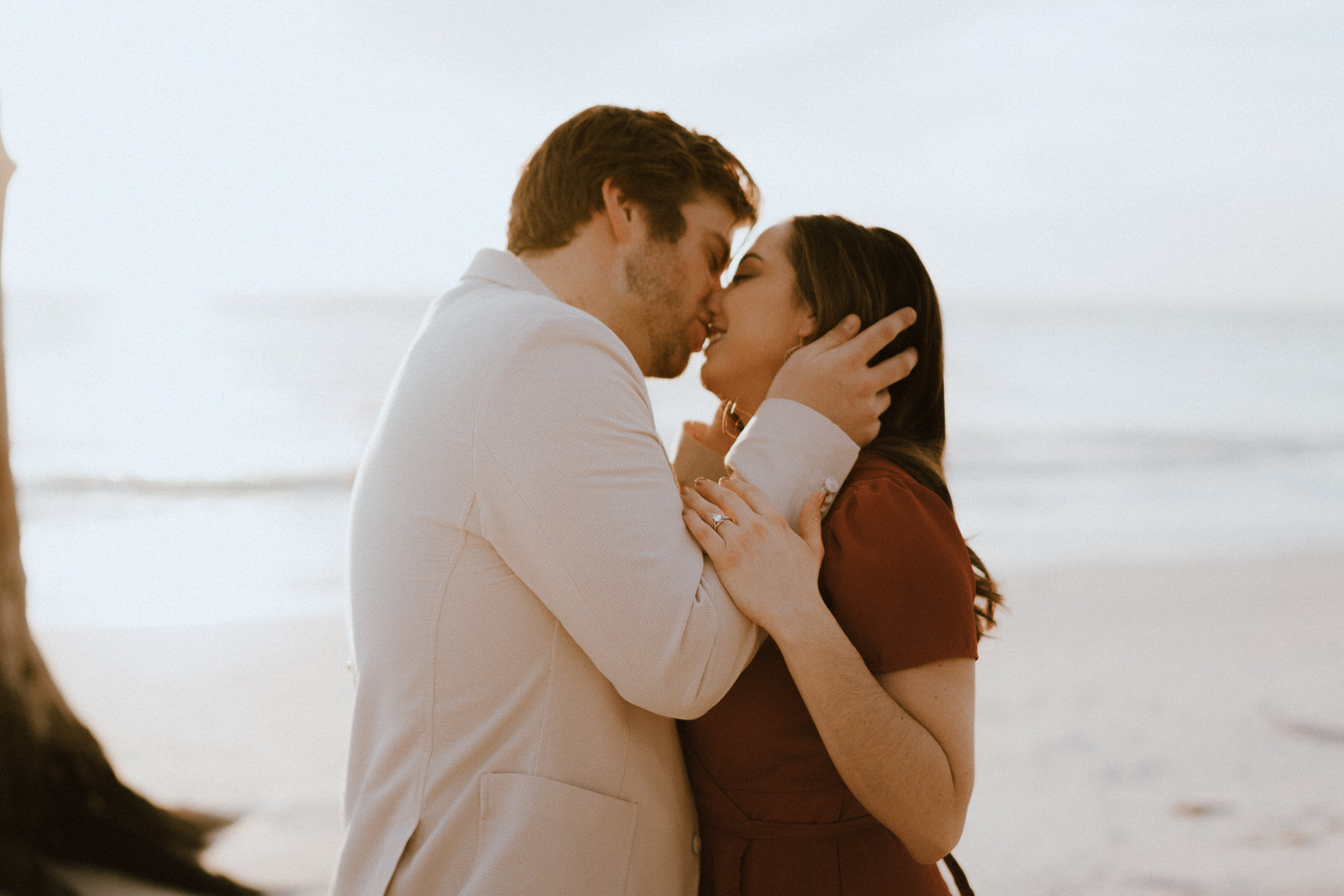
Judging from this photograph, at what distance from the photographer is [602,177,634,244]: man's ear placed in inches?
99.7

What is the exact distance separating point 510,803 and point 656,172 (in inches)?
62.6

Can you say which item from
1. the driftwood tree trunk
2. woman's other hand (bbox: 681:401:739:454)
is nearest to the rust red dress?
woman's other hand (bbox: 681:401:739:454)

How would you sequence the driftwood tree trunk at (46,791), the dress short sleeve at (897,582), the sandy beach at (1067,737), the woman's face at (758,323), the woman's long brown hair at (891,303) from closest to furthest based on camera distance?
the dress short sleeve at (897,582)
the woman's long brown hair at (891,303)
the woman's face at (758,323)
the driftwood tree trunk at (46,791)
the sandy beach at (1067,737)

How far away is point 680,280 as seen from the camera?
2674 millimetres

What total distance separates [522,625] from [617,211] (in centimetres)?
121

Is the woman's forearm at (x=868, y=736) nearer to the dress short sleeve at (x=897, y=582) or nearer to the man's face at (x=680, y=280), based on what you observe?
the dress short sleeve at (x=897, y=582)

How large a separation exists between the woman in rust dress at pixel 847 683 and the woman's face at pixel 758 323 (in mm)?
89

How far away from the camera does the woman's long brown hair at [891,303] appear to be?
7.43 ft

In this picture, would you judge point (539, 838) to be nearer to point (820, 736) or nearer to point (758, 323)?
point (820, 736)

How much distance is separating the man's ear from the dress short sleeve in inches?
38.4

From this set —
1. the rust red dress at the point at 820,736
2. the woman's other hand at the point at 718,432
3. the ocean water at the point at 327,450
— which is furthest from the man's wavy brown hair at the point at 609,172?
the ocean water at the point at 327,450

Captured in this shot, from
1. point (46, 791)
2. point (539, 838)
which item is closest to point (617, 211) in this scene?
point (539, 838)

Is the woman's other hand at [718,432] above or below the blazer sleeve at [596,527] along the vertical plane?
below

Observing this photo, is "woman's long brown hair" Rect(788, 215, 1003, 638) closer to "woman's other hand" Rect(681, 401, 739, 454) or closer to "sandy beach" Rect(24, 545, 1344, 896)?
"woman's other hand" Rect(681, 401, 739, 454)
